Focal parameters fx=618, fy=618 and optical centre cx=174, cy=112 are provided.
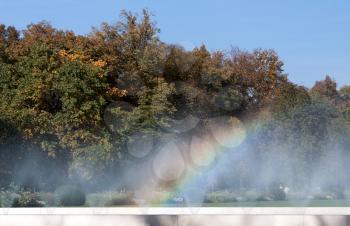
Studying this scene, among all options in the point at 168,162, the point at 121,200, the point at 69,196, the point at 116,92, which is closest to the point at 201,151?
the point at 168,162

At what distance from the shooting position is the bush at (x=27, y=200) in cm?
2916

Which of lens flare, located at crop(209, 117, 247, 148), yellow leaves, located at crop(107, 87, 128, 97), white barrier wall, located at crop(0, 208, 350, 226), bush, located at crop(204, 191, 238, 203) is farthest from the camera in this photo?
lens flare, located at crop(209, 117, 247, 148)

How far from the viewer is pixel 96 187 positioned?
3575 cm

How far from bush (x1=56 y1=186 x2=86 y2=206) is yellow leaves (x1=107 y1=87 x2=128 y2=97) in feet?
21.4

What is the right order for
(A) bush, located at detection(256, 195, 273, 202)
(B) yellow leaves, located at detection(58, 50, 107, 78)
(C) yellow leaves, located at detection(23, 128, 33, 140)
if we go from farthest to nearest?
(A) bush, located at detection(256, 195, 273, 202) < (B) yellow leaves, located at detection(58, 50, 107, 78) < (C) yellow leaves, located at detection(23, 128, 33, 140)

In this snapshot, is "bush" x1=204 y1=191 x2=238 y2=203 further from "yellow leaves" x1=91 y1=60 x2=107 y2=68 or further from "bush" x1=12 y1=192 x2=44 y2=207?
"bush" x1=12 y1=192 x2=44 y2=207

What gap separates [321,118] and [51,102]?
1899cm

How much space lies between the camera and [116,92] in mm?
37312

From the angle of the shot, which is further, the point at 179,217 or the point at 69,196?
the point at 69,196

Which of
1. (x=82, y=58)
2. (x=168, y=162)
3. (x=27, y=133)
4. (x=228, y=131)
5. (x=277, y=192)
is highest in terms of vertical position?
(x=82, y=58)

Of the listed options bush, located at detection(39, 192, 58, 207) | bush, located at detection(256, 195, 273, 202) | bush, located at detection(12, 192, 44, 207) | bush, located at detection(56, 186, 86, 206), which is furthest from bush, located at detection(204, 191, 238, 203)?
bush, located at detection(12, 192, 44, 207)

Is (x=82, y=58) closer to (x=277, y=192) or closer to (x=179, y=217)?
(x=277, y=192)

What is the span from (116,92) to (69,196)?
768 centimetres

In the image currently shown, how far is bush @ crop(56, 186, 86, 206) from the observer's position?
106ft
